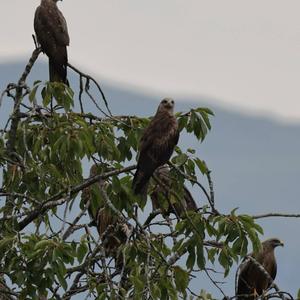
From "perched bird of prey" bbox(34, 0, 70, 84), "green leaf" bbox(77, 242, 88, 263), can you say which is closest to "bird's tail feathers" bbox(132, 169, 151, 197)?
"green leaf" bbox(77, 242, 88, 263)

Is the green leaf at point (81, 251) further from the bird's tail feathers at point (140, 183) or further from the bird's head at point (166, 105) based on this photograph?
the bird's head at point (166, 105)

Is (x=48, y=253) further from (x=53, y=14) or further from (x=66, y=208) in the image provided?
(x=53, y=14)

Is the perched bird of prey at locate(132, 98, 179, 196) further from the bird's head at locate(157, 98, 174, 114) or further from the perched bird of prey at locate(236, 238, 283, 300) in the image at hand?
the perched bird of prey at locate(236, 238, 283, 300)

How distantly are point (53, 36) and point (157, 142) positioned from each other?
3.09 meters

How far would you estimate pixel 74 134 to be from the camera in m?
8.31

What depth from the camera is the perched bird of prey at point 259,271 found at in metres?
12.3

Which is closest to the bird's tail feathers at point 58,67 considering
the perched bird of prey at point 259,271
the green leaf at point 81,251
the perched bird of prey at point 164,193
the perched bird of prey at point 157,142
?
the perched bird of prey at point 164,193

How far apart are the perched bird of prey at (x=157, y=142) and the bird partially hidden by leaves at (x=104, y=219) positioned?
38 cm

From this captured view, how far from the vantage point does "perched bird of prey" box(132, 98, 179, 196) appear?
891 centimetres

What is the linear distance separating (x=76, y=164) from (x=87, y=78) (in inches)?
38.3

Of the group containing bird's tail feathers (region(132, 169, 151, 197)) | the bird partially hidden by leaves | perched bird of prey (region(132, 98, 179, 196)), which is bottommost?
the bird partially hidden by leaves

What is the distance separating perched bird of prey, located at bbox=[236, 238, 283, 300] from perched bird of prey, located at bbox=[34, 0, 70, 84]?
124 inches

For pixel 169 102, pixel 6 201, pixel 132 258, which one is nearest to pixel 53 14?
pixel 169 102

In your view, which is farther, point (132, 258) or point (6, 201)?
point (6, 201)
